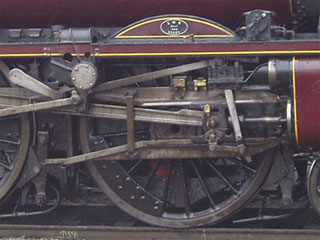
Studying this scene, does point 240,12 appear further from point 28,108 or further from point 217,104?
point 28,108

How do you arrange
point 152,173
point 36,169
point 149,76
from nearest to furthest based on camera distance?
point 149,76 → point 36,169 → point 152,173

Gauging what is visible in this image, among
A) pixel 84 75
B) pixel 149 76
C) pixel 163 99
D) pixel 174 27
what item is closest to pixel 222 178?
pixel 163 99

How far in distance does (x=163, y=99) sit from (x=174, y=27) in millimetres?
636

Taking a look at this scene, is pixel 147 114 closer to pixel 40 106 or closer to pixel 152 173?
pixel 152 173

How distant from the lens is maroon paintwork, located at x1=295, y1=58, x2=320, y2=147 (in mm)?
5309

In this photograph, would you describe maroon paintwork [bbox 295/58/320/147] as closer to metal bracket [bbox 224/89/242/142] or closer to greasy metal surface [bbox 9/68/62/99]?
metal bracket [bbox 224/89/242/142]

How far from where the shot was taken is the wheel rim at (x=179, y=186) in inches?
232

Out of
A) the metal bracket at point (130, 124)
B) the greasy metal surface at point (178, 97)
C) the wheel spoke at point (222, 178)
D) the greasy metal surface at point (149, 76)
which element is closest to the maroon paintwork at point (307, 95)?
the greasy metal surface at point (178, 97)

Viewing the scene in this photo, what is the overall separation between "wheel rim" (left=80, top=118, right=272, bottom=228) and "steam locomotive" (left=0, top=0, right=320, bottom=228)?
0.01 metres

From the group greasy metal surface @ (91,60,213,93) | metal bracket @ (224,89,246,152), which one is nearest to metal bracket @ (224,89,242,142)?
metal bracket @ (224,89,246,152)

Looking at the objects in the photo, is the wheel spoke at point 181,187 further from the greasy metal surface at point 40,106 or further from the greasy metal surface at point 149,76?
the greasy metal surface at point 40,106

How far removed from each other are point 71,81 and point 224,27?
1362 mm

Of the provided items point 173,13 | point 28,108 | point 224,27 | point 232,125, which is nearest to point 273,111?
point 232,125

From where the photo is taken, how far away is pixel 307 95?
5.33 meters
